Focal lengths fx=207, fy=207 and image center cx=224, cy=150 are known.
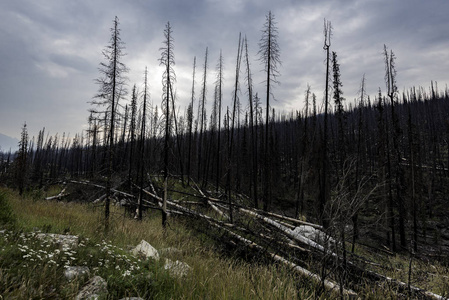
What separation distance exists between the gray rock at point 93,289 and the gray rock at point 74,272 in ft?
0.79

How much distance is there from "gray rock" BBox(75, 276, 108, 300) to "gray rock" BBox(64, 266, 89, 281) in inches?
9.5

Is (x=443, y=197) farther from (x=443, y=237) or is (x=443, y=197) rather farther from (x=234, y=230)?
(x=234, y=230)

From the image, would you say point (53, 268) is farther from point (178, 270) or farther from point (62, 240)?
point (178, 270)

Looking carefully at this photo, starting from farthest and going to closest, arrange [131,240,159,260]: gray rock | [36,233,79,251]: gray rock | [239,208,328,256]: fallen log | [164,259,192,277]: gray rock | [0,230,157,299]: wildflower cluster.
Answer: [239,208,328,256]: fallen log
[131,240,159,260]: gray rock
[36,233,79,251]: gray rock
[164,259,192,277]: gray rock
[0,230,157,299]: wildflower cluster

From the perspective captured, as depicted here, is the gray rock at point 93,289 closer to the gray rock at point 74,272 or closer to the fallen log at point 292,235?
the gray rock at point 74,272

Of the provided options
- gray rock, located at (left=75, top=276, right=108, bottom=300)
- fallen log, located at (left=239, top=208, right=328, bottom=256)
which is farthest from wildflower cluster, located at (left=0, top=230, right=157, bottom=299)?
fallen log, located at (left=239, top=208, right=328, bottom=256)

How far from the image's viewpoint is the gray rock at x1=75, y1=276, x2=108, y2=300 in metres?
2.88

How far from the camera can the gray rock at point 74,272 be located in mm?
3260

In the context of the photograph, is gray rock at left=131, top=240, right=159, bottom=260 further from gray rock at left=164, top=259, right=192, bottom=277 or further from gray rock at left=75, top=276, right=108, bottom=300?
gray rock at left=75, top=276, right=108, bottom=300

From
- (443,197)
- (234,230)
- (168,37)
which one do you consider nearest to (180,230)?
(234,230)

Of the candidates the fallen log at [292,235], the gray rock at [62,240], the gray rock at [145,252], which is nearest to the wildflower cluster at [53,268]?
the gray rock at [62,240]

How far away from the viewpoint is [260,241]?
6988 millimetres

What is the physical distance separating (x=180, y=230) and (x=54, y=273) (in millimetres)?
5759

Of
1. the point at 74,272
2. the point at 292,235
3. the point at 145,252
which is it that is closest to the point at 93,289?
the point at 74,272
